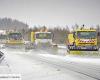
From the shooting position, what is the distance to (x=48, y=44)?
48.1 metres

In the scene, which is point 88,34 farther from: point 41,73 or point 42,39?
point 41,73

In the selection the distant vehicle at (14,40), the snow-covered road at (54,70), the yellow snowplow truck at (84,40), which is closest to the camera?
the snow-covered road at (54,70)

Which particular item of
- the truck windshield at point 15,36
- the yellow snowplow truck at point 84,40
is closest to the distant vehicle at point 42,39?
the truck windshield at point 15,36

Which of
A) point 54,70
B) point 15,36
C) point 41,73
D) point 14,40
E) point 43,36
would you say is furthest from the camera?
point 15,36

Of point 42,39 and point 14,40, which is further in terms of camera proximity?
point 14,40

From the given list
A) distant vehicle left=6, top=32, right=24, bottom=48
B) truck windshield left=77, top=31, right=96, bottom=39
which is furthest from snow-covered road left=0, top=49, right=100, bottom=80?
distant vehicle left=6, top=32, right=24, bottom=48

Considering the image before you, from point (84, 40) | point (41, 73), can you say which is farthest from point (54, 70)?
point (84, 40)

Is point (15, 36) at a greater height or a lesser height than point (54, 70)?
greater

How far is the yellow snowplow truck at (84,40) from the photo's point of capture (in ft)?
115

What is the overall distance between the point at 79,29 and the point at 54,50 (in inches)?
492

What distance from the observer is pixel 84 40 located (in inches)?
1389

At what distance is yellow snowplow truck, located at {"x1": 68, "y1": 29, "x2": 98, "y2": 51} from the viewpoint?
3497 cm

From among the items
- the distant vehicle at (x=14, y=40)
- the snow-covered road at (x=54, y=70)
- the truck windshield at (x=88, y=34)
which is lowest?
the snow-covered road at (x=54, y=70)

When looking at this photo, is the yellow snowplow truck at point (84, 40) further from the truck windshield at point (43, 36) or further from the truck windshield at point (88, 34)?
the truck windshield at point (43, 36)
